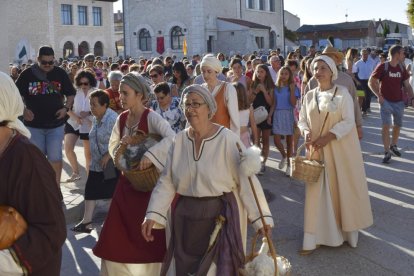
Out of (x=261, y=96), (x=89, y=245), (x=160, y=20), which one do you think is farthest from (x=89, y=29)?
(x=89, y=245)

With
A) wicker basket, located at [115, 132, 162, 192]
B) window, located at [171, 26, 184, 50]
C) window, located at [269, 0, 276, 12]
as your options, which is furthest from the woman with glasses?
window, located at [269, 0, 276, 12]

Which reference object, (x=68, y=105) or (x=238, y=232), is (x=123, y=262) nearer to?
(x=238, y=232)

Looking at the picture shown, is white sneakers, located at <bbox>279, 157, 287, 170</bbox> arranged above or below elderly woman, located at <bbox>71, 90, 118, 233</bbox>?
below

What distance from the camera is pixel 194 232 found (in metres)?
3.97

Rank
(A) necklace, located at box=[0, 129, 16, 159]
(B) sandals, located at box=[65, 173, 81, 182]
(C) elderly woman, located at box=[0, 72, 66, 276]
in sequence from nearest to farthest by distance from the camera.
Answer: (C) elderly woman, located at box=[0, 72, 66, 276], (A) necklace, located at box=[0, 129, 16, 159], (B) sandals, located at box=[65, 173, 81, 182]

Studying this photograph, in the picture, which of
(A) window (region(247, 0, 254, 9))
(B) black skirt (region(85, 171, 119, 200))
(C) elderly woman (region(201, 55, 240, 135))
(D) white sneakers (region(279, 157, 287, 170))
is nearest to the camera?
(B) black skirt (region(85, 171, 119, 200))

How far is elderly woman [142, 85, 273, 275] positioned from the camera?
390 cm

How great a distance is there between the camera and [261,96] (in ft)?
33.2

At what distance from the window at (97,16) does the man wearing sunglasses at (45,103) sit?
49.0m

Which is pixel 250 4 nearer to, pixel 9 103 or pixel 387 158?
pixel 387 158

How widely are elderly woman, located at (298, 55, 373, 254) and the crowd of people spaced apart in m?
0.01

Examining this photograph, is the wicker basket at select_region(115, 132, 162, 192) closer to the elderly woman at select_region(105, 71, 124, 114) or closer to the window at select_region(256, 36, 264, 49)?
the elderly woman at select_region(105, 71, 124, 114)

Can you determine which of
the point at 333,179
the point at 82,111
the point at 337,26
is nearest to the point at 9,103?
the point at 333,179

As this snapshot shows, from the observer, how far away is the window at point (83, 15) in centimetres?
5428
